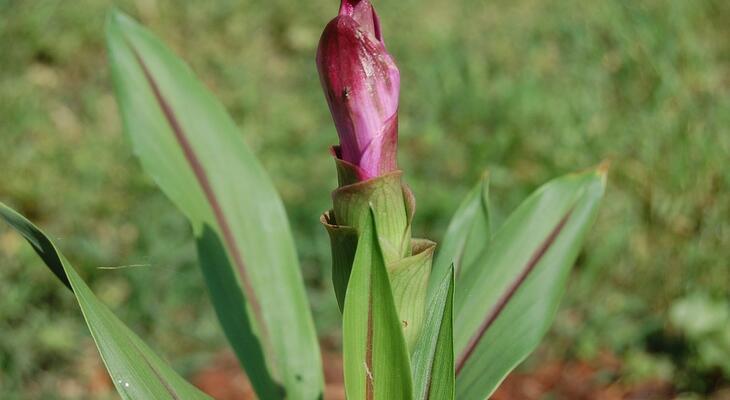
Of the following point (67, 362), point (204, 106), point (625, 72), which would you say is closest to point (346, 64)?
point (204, 106)

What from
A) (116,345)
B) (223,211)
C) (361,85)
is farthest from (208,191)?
(361,85)

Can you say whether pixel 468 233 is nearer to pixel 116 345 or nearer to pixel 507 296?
pixel 507 296

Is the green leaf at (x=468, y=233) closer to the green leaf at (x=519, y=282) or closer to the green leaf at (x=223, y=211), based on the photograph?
the green leaf at (x=519, y=282)

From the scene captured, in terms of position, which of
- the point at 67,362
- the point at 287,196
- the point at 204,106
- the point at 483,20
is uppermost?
the point at 204,106

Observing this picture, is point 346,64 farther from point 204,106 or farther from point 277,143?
point 277,143

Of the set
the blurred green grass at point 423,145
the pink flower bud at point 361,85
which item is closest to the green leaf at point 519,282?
the pink flower bud at point 361,85

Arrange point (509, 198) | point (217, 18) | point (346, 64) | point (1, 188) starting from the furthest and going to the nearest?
1. point (217, 18)
2. point (509, 198)
3. point (1, 188)
4. point (346, 64)
